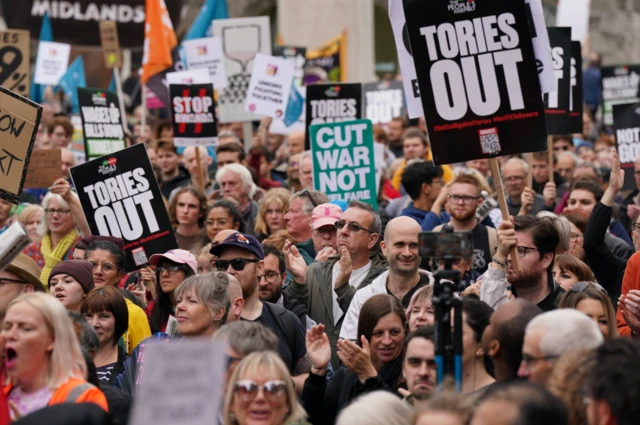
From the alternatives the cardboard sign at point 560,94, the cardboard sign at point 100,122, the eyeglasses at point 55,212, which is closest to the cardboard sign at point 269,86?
the cardboard sign at point 100,122

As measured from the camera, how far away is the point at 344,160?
11.1 metres

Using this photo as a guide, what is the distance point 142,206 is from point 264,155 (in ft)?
16.8

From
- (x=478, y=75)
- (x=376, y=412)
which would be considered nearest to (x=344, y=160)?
(x=478, y=75)

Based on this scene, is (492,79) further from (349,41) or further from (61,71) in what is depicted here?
(349,41)

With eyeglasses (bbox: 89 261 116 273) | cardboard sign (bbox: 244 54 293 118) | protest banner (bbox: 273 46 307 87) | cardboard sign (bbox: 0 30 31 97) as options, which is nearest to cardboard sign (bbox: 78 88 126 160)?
cardboard sign (bbox: 0 30 31 97)

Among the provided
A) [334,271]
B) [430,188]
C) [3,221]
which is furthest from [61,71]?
[334,271]

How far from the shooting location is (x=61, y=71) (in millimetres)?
19891

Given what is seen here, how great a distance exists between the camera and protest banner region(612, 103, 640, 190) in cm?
1212

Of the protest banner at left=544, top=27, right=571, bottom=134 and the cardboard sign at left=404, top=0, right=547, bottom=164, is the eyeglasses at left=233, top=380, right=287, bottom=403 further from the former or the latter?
the protest banner at left=544, top=27, right=571, bottom=134

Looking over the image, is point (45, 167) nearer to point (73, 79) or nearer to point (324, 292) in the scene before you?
point (324, 292)

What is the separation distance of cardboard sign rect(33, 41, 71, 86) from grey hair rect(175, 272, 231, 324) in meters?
13.4

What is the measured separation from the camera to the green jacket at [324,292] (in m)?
8.08

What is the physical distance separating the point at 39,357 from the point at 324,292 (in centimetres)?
330

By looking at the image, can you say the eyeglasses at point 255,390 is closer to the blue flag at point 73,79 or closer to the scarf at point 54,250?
the scarf at point 54,250
